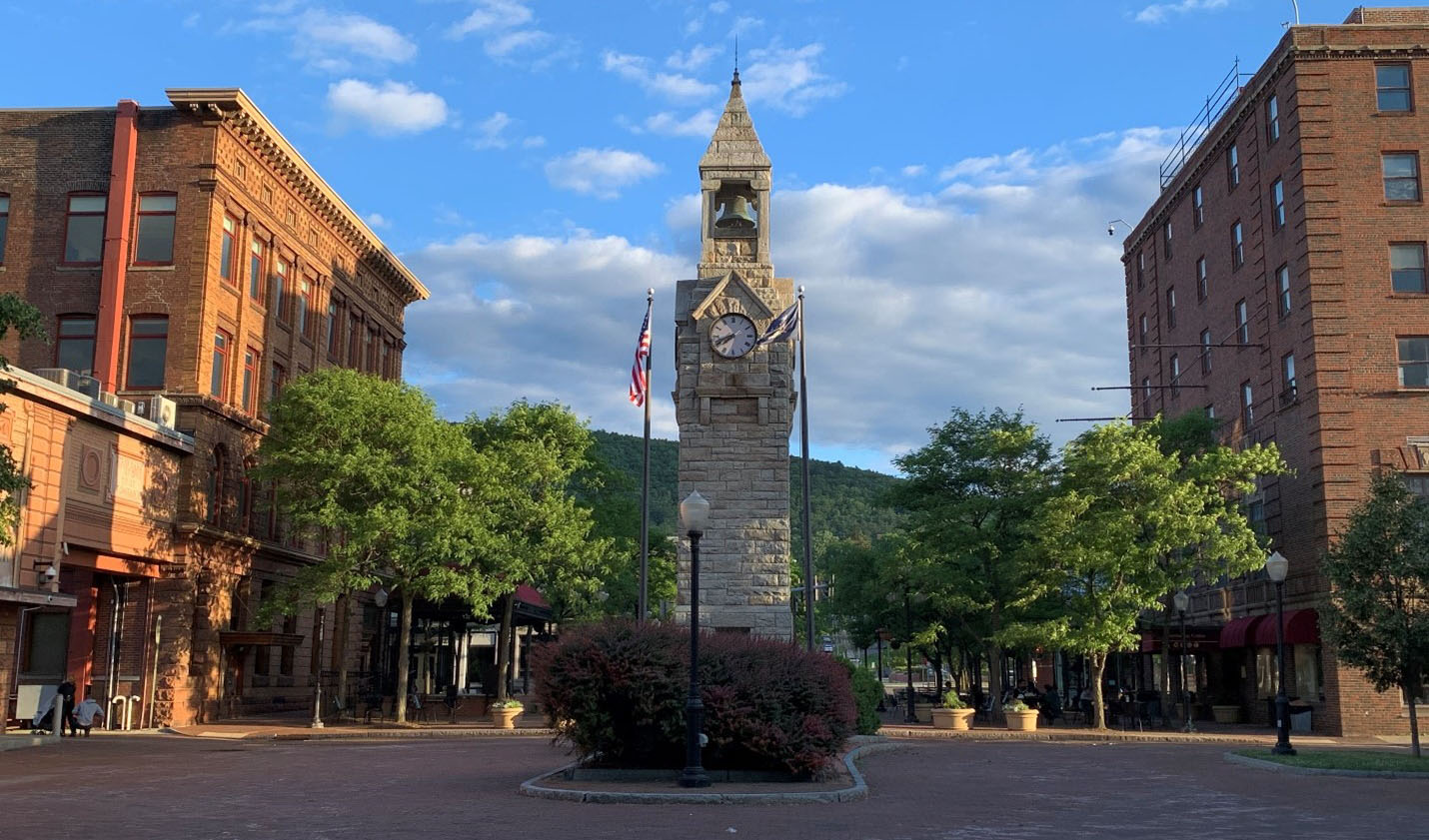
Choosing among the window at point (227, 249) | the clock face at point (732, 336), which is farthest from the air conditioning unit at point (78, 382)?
the clock face at point (732, 336)

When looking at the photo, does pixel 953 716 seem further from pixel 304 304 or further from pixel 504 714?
pixel 304 304

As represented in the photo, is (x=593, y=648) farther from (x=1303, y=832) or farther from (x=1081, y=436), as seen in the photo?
(x=1081, y=436)

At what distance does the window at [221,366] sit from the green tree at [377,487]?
3841mm

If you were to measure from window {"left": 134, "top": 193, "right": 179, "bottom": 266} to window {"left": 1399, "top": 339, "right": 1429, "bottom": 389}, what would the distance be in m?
38.6

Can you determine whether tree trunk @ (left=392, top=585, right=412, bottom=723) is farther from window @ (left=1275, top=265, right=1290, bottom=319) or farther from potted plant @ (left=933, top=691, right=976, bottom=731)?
window @ (left=1275, top=265, right=1290, bottom=319)

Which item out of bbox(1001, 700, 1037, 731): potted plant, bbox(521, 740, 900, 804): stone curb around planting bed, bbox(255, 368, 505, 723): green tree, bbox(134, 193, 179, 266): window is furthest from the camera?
bbox(134, 193, 179, 266): window

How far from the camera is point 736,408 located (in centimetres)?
3039

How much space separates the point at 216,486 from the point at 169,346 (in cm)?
482

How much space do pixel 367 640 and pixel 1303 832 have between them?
47.8 metres

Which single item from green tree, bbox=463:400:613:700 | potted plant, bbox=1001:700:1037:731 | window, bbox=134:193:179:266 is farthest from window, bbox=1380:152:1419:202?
window, bbox=134:193:179:266

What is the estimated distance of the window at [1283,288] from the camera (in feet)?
140

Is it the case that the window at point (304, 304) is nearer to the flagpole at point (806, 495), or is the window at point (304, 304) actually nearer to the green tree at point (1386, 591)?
the flagpole at point (806, 495)

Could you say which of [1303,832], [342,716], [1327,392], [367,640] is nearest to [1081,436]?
[1327,392]

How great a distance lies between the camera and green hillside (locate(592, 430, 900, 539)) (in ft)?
352
